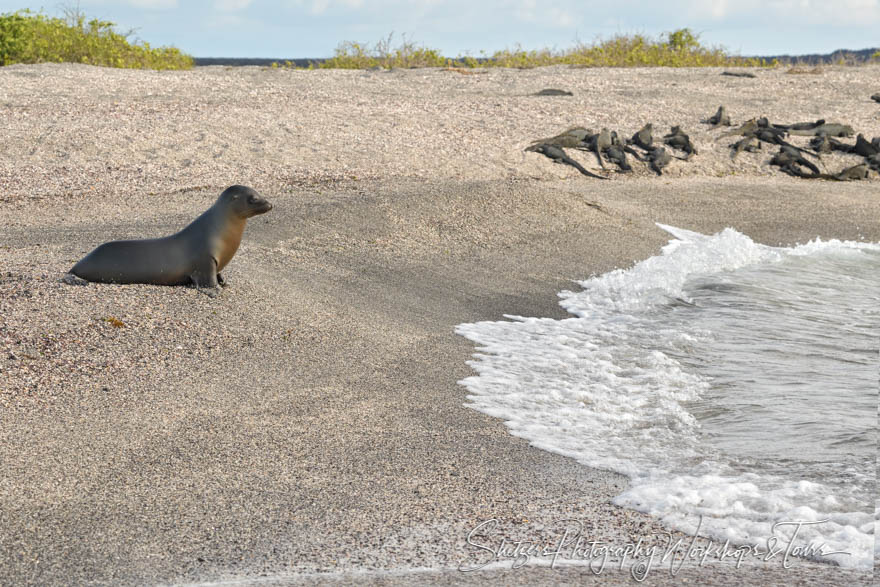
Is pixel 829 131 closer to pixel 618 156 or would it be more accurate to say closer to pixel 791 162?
pixel 791 162

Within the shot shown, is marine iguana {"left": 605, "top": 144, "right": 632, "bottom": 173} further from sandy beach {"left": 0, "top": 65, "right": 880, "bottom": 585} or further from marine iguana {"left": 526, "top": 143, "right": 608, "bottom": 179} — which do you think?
marine iguana {"left": 526, "top": 143, "right": 608, "bottom": 179}

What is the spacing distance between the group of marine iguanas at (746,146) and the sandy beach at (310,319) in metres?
0.22

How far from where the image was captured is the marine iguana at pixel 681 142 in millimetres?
12988

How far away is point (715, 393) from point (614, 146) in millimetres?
8410

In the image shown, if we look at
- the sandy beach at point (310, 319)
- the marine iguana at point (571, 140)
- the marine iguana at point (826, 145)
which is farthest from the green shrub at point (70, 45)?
the marine iguana at point (826, 145)

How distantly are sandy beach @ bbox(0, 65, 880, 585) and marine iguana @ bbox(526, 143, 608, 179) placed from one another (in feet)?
0.53

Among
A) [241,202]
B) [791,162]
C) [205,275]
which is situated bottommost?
[205,275]

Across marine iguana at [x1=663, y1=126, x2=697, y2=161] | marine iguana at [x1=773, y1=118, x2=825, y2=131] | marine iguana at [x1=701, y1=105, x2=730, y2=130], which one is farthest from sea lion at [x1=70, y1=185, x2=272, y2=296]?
marine iguana at [x1=773, y1=118, x2=825, y2=131]

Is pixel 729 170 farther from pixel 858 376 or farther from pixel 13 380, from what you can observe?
pixel 13 380

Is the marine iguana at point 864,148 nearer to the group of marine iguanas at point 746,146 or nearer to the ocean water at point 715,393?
the group of marine iguanas at point 746,146

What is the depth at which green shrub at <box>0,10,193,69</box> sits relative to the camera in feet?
55.9

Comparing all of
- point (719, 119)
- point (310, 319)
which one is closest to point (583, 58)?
point (719, 119)

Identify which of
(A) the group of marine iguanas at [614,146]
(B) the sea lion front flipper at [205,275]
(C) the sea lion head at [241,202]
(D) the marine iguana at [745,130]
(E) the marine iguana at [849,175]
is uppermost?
(D) the marine iguana at [745,130]

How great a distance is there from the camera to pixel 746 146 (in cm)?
1329
